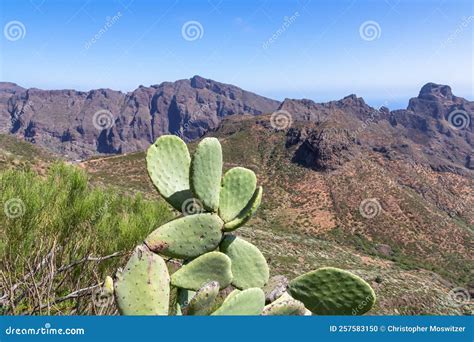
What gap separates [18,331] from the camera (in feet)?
7.90

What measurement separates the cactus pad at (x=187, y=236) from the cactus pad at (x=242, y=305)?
26.0 inches

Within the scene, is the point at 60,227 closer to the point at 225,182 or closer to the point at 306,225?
the point at 225,182

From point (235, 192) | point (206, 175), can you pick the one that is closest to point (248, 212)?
point (235, 192)

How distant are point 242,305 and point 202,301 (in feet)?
0.77

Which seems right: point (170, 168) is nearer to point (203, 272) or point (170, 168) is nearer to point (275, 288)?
point (203, 272)

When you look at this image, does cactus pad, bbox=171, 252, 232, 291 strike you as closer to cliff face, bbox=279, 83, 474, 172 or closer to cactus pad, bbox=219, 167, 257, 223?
cactus pad, bbox=219, 167, 257, 223

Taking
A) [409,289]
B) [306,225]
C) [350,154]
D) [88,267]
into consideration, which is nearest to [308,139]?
[350,154]

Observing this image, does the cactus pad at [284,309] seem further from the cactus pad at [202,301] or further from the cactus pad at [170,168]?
the cactus pad at [170,168]

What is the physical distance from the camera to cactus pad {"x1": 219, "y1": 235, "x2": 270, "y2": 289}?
3.31 metres

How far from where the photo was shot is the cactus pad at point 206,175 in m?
3.21

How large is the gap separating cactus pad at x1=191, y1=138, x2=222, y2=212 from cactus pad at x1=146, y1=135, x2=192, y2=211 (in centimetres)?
25

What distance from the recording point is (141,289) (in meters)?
2.45

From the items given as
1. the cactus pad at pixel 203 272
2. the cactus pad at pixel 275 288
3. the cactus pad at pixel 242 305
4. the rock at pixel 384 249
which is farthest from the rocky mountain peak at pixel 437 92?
the cactus pad at pixel 242 305

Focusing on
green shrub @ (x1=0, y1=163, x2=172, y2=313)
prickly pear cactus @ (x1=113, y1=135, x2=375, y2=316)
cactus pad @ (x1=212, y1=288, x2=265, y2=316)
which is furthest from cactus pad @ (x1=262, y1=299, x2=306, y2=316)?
green shrub @ (x1=0, y1=163, x2=172, y2=313)
